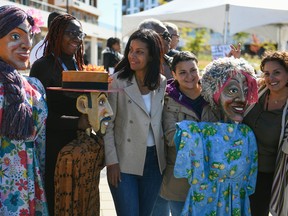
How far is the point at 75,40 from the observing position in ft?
8.04

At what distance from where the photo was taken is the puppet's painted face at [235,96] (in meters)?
2.29

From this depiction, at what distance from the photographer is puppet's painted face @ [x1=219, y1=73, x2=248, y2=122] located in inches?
90.4

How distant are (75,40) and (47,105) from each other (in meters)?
0.48

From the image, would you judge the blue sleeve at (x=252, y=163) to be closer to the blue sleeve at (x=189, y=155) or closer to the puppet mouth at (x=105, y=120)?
the blue sleeve at (x=189, y=155)

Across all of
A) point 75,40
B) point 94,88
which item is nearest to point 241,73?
point 94,88

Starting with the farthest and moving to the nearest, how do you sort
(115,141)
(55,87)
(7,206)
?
(115,141), (55,87), (7,206)

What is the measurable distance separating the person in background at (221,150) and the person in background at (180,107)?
0.15 meters

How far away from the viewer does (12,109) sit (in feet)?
6.42

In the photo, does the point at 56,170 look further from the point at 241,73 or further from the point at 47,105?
the point at 241,73

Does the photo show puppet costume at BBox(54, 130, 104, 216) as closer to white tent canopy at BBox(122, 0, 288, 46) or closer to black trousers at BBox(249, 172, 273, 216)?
black trousers at BBox(249, 172, 273, 216)

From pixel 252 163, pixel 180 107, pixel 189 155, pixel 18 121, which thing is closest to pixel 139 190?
pixel 189 155

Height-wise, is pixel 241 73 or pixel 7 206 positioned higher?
pixel 241 73

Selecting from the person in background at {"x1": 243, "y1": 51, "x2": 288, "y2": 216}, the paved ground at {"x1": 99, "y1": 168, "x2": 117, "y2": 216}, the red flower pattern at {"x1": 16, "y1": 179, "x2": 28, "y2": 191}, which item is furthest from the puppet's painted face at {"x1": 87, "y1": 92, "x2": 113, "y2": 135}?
the paved ground at {"x1": 99, "y1": 168, "x2": 117, "y2": 216}

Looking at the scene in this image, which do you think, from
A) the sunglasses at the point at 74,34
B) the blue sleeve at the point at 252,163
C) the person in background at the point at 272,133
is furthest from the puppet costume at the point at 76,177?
the person in background at the point at 272,133
